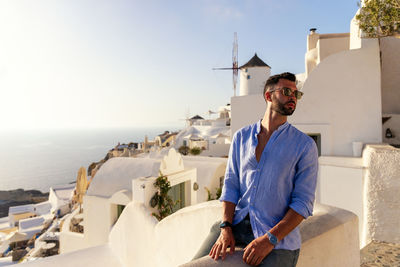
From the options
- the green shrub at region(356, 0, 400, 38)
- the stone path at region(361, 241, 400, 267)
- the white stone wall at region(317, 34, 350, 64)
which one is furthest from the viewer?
the white stone wall at region(317, 34, 350, 64)

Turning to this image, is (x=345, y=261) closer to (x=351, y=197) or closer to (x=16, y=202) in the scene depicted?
(x=351, y=197)

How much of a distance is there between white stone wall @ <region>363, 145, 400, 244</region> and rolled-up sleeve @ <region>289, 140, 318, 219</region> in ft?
15.8

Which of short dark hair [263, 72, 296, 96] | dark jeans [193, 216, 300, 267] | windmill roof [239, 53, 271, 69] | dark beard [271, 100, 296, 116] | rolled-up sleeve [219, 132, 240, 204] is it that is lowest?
dark jeans [193, 216, 300, 267]

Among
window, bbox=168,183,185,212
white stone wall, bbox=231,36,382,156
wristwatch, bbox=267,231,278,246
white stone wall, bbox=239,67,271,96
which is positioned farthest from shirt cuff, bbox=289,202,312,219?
white stone wall, bbox=239,67,271,96

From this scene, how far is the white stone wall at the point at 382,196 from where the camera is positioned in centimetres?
508

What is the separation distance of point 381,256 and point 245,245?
11.9 ft

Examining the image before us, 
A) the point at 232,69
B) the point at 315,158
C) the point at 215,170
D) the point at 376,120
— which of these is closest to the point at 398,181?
the point at 376,120

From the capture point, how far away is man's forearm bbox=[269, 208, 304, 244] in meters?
1.41

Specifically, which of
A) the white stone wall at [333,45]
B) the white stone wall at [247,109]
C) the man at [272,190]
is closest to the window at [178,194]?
the white stone wall at [247,109]

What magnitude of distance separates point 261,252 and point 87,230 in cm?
902

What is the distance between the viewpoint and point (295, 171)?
5.03 feet

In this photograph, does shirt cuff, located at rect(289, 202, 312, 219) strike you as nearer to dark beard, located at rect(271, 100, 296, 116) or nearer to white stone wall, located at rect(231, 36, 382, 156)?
dark beard, located at rect(271, 100, 296, 116)

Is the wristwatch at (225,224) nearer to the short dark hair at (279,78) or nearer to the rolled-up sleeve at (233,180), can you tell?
the rolled-up sleeve at (233,180)

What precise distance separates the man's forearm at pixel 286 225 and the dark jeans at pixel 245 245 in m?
0.11
